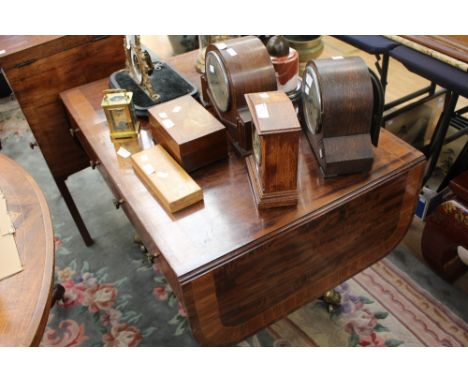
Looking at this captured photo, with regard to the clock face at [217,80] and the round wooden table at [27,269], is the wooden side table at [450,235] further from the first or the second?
the round wooden table at [27,269]

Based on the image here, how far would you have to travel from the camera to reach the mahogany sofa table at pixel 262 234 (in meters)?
0.97

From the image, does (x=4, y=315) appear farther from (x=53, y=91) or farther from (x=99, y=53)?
(x=99, y=53)

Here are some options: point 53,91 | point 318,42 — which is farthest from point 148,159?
point 318,42

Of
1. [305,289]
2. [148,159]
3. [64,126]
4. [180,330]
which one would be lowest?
[180,330]

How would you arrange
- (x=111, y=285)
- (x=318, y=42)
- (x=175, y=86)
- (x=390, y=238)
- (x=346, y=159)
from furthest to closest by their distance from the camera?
(x=318, y=42) → (x=111, y=285) → (x=175, y=86) → (x=390, y=238) → (x=346, y=159)

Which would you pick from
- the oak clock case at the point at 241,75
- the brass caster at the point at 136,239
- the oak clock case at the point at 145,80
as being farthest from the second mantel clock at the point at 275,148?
the brass caster at the point at 136,239

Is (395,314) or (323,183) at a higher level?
(323,183)

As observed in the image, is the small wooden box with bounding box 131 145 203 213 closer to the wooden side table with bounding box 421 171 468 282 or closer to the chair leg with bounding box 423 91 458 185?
the wooden side table with bounding box 421 171 468 282

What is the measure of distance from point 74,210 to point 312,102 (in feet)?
4.06

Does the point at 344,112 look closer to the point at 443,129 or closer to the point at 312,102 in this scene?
the point at 312,102

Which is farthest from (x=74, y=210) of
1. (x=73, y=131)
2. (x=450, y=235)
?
(x=450, y=235)

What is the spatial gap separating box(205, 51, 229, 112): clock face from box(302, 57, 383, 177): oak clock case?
8.7 inches

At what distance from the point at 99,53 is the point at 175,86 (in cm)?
34

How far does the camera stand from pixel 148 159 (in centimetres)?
116
